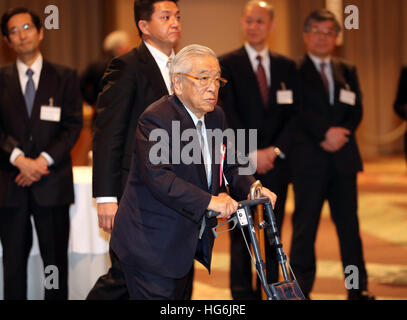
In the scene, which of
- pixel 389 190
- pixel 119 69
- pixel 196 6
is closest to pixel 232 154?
pixel 119 69

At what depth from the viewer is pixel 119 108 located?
2.97 m

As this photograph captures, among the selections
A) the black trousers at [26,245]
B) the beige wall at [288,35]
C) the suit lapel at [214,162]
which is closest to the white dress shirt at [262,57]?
the black trousers at [26,245]

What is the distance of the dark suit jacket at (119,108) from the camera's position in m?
2.97

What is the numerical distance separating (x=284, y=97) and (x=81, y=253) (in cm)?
160

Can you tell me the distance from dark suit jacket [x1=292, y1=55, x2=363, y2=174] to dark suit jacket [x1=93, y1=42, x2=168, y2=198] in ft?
5.18

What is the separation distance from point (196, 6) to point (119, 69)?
814 centimetres

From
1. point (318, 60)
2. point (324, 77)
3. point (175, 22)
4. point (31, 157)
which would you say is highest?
point (175, 22)

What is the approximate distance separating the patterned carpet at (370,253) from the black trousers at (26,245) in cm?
112

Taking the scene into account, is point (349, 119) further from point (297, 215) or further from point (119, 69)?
point (119, 69)

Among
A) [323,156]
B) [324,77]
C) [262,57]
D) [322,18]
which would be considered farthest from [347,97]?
[262,57]

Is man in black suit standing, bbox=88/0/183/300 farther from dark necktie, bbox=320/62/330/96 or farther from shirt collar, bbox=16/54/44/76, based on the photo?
dark necktie, bbox=320/62/330/96

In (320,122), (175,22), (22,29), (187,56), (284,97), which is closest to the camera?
(187,56)

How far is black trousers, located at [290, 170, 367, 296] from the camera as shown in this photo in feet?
14.0

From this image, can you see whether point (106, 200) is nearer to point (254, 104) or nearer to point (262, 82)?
point (254, 104)
